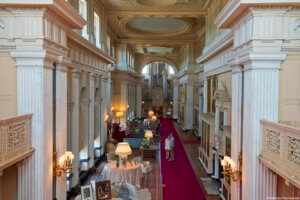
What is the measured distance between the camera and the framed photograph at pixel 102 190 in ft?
25.2

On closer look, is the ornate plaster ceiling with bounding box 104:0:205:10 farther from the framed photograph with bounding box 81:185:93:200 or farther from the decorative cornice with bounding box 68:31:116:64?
the framed photograph with bounding box 81:185:93:200

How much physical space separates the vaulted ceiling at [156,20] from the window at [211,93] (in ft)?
12.7

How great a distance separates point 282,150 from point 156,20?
17.3 m

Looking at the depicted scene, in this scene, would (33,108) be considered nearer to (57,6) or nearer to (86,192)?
(57,6)

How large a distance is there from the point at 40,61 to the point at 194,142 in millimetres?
17689

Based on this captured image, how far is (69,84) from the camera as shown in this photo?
11094mm

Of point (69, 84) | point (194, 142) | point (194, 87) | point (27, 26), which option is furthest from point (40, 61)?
point (194, 87)

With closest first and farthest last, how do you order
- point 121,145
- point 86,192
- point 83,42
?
point 86,192 < point 83,42 < point 121,145

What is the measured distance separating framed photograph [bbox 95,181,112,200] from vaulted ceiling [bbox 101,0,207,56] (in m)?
10.3

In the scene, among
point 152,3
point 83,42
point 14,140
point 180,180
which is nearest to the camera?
point 14,140

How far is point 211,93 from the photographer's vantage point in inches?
579

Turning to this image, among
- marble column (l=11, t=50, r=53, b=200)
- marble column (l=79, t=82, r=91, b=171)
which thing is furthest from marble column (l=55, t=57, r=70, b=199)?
marble column (l=79, t=82, r=91, b=171)

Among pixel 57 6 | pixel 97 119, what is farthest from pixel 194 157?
pixel 57 6

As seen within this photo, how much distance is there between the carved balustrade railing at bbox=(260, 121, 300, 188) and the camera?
16.1 ft
